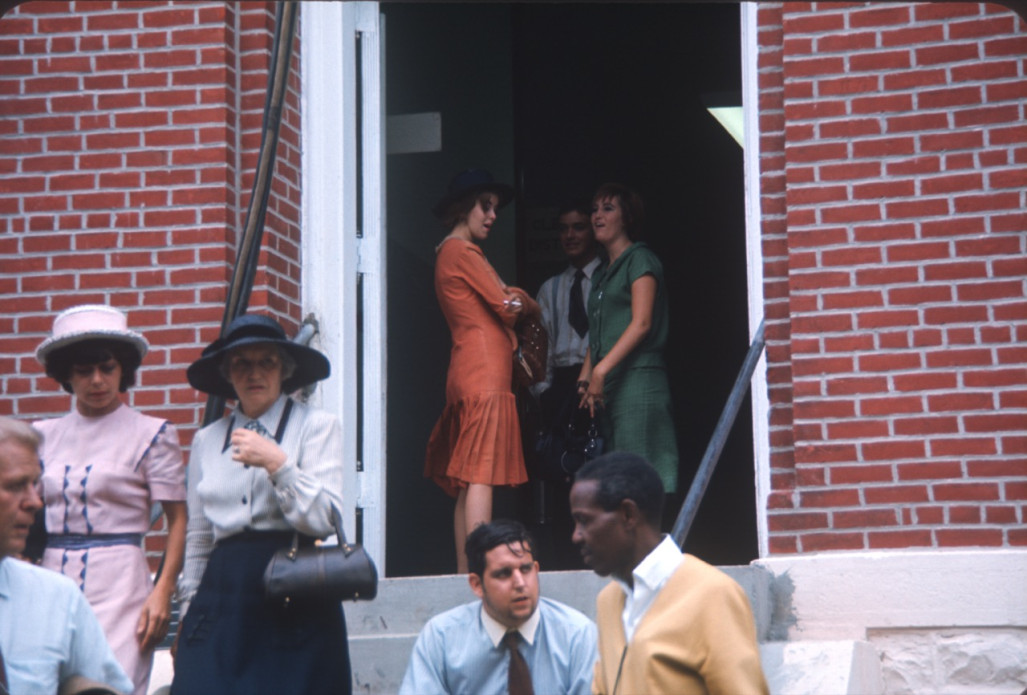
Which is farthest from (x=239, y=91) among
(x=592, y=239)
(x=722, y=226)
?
(x=722, y=226)

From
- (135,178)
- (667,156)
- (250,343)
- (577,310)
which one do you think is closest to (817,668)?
(250,343)

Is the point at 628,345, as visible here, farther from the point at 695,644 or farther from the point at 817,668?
the point at 695,644

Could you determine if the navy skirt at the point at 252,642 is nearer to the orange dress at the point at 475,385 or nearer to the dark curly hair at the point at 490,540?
the dark curly hair at the point at 490,540

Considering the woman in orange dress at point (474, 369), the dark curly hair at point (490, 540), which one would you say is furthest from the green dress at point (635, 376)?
the dark curly hair at point (490, 540)

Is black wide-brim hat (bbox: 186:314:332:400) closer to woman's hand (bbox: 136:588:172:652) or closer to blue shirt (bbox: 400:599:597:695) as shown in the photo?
woman's hand (bbox: 136:588:172:652)

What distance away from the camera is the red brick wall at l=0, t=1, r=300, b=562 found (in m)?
6.46

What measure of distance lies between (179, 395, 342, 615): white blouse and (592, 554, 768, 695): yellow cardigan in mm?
1394

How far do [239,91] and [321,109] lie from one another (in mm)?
404

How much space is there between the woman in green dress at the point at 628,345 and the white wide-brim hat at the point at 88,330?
86.0 inches

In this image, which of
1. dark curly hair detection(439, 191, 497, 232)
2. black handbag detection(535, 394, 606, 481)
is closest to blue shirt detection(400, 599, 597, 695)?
black handbag detection(535, 394, 606, 481)

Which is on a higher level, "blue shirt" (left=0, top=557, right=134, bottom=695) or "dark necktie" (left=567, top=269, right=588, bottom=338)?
"dark necktie" (left=567, top=269, right=588, bottom=338)

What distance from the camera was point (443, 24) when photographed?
927 centimetres

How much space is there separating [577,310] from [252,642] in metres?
3.37

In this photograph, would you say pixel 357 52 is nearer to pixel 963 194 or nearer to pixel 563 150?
pixel 963 194
